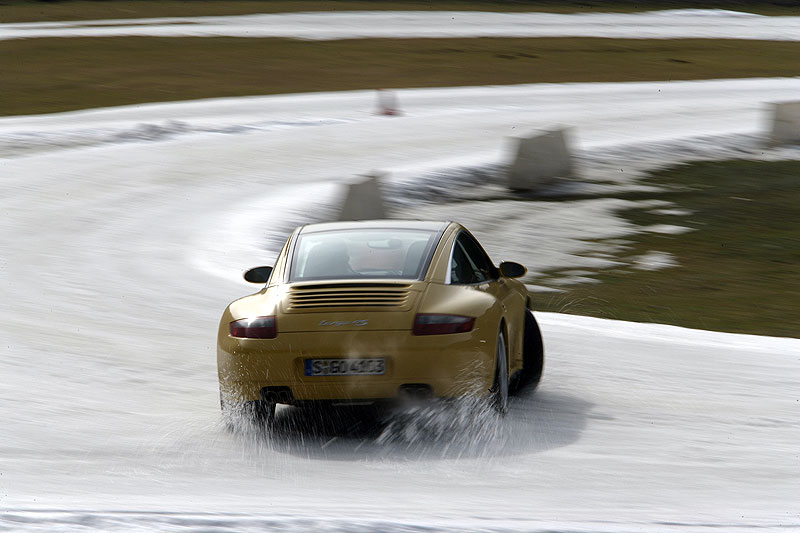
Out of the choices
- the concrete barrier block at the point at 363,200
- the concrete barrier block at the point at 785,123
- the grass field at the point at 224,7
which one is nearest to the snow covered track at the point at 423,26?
the grass field at the point at 224,7

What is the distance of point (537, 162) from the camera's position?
1884 cm

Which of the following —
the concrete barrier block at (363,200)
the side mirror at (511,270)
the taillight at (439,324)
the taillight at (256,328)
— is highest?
the taillight at (439,324)

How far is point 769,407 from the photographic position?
770 centimetres

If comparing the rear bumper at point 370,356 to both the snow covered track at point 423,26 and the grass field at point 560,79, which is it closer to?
the grass field at point 560,79

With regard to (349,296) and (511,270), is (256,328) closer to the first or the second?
(349,296)

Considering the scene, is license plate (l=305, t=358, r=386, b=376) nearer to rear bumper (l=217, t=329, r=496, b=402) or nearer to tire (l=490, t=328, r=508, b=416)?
rear bumper (l=217, t=329, r=496, b=402)

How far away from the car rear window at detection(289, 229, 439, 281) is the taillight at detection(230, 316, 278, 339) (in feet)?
1.52

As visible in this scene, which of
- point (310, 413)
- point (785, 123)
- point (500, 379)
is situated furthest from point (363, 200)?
point (785, 123)

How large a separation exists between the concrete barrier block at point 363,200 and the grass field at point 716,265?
311 cm

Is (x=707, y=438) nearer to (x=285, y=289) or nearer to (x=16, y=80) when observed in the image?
(x=285, y=289)

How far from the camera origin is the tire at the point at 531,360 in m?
8.27

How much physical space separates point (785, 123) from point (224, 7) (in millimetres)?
33111

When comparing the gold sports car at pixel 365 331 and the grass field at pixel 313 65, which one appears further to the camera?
the grass field at pixel 313 65

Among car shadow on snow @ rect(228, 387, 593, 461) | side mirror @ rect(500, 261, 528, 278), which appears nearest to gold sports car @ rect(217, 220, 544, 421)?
car shadow on snow @ rect(228, 387, 593, 461)
